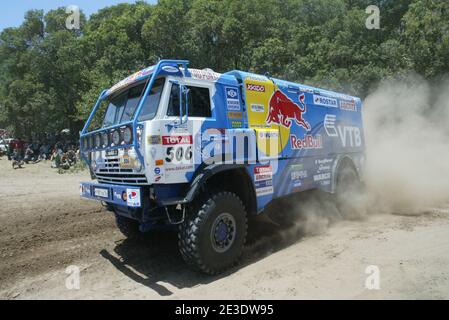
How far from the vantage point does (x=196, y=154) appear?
521 cm

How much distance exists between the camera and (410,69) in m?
17.6

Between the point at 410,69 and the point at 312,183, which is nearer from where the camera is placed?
the point at 312,183

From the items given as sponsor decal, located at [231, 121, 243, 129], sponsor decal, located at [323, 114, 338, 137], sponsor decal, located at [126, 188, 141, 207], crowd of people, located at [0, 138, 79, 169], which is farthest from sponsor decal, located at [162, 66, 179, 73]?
crowd of people, located at [0, 138, 79, 169]

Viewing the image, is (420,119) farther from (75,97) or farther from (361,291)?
(75,97)

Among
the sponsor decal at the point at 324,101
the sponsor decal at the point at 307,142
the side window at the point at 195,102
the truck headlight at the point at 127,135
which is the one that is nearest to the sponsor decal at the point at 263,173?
the sponsor decal at the point at 307,142

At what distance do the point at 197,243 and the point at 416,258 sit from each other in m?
3.27

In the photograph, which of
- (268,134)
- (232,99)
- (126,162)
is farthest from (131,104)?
(268,134)

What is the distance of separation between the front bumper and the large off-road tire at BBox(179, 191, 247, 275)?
2.61 feet

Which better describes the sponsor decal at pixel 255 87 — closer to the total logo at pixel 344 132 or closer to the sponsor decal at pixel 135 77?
the sponsor decal at pixel 135 77

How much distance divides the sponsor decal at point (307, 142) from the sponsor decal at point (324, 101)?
30.4 inches

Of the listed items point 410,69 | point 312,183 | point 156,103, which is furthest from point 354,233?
point 410,69

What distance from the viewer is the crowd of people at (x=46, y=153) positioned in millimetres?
18734

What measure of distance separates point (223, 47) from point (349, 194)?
715 inches

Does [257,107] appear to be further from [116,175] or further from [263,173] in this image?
[116,175]
